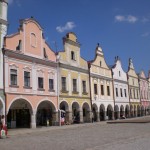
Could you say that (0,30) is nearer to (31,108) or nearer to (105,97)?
(31,108)

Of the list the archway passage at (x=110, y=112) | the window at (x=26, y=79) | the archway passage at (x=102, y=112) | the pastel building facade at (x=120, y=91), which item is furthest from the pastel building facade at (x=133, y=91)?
the window at (x=26, y=79)

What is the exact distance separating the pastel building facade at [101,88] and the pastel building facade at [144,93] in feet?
54.3

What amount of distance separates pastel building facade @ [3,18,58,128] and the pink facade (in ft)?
104

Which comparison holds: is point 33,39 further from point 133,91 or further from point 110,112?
point 133,91

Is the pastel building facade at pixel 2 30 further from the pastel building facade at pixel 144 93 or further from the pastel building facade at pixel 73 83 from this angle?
the pastel building facade at pixel 144 93

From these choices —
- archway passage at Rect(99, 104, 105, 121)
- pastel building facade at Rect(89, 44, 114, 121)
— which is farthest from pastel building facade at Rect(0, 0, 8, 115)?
archway passage at Rect(99, 104, 105, 121)

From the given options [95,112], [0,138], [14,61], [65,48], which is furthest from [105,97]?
[0,138]

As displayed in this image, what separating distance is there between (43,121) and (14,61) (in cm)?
946

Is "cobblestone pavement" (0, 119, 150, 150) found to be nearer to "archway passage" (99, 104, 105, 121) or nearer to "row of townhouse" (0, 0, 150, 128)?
"row of townhouse" (0, 0, 150, 128)

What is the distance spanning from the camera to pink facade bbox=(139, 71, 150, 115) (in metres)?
60.1

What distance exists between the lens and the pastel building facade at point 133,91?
53.8m

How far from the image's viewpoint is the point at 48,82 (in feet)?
104

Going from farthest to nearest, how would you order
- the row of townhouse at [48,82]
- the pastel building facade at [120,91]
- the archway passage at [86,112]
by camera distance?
the pastel building facade at [120,91] < the archway passage at [86,112] < the row of townhouse at [48,82]

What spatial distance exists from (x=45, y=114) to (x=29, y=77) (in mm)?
6566
